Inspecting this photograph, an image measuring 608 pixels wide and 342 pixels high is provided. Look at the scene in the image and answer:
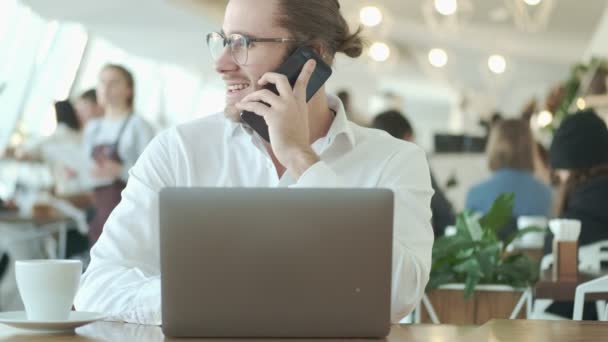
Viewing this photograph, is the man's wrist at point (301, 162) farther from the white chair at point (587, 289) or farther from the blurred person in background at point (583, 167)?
the blurred person in background at point (583, 167)

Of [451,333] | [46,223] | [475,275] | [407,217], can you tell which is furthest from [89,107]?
[451,333]

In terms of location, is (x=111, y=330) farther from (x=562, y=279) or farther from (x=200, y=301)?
(x=562, y=279)

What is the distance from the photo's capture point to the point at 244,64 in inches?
80.7

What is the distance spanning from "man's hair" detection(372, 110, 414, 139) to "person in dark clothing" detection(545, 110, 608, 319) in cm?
85

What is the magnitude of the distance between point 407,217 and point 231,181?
384 millimetres

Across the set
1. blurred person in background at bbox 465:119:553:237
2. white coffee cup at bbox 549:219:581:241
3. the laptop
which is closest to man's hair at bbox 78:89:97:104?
blurred person in background at bbox 465:119:553:237

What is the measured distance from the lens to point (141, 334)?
1454 mm

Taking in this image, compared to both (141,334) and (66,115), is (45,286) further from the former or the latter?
(66,115)

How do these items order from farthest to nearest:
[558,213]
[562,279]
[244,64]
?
1. [558,213]
2. [562,279]
3. [244,64]

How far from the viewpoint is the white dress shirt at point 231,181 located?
5.84ft

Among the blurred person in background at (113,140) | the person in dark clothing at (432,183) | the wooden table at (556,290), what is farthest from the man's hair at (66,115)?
the wooden table at (556,290)

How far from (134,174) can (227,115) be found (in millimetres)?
217

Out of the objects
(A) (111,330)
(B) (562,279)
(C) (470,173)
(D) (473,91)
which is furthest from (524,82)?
(A) (111,330)

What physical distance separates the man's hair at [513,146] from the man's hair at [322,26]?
3066mm
